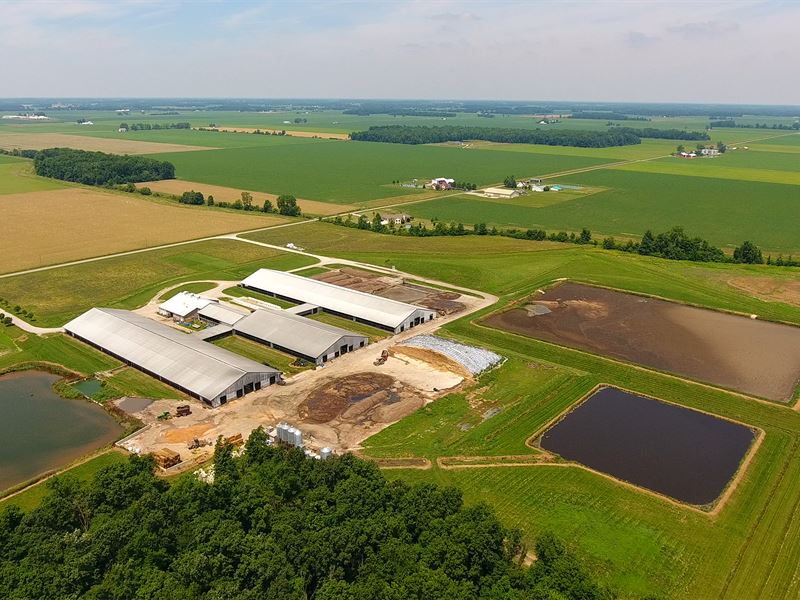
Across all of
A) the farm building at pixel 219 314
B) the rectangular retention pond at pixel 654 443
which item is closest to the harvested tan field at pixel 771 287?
the rectangular retention pond at pixel 654 443

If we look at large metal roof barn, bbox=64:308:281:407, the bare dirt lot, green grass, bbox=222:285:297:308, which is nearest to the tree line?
large metal roof barn, bbox=64:308:281:407

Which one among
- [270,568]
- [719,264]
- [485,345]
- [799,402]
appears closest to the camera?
[270,568]

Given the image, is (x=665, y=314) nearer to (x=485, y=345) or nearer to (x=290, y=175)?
(x=485, y=345)

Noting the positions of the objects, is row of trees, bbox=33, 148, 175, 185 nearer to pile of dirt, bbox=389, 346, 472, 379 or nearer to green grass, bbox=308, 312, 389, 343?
green grass, bbox=308, 312, 389, 343

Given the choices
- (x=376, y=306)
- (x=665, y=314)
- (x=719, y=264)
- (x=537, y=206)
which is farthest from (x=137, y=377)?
(x=537, y=206)

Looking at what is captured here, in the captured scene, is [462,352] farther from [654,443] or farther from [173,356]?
[173,356]
